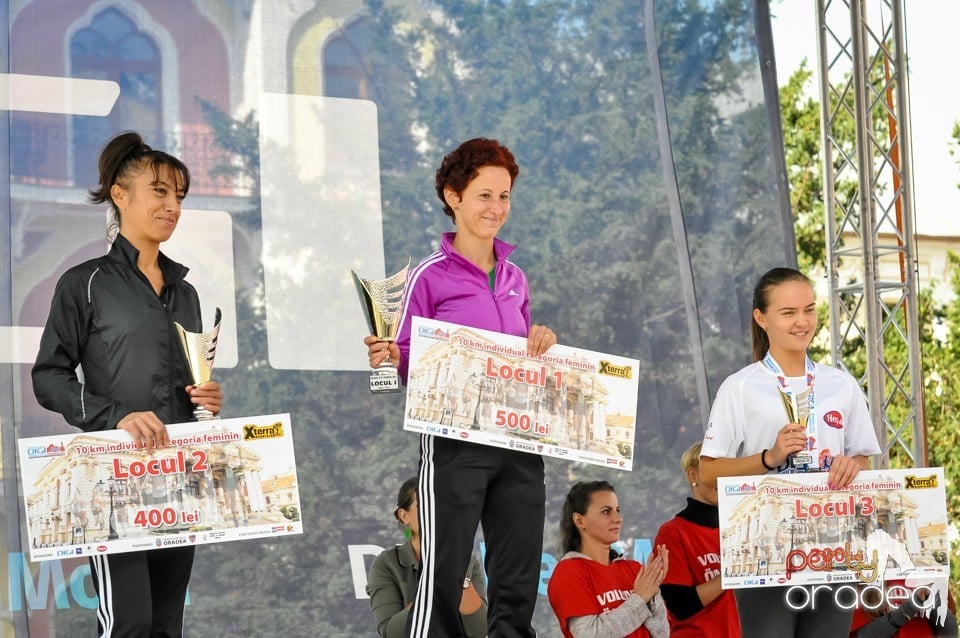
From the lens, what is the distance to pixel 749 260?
489cm

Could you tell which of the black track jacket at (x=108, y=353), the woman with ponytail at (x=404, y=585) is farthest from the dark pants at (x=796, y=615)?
the black track jacket at (x=108, y=353)

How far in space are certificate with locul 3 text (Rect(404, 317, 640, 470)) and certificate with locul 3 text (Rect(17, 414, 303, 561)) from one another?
354mm

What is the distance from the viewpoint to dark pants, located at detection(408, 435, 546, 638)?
112 inches

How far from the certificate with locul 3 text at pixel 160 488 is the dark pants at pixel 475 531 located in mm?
341

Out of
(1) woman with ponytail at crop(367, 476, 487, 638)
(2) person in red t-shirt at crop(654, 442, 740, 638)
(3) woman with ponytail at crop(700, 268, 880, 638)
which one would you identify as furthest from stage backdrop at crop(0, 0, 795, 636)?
(3) woman with ponytail at crop(700, 268, 880, 638)

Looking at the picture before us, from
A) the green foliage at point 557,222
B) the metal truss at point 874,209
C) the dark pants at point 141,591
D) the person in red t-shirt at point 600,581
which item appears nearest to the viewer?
the dark pants at point 141,591

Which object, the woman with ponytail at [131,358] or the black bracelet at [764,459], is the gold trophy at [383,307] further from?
the black bracelet at [764,459]

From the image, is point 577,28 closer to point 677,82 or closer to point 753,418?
point 677,82

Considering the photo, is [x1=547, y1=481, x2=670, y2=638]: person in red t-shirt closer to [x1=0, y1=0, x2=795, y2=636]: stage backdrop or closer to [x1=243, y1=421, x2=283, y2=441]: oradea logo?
[x1=0, y1=0, x2=795, y2=636]: stage backdrop

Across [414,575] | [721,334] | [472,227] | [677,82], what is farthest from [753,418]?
[677,82]

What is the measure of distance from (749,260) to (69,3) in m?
2.83

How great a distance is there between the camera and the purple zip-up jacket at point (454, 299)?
300cm

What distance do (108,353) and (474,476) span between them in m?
0.92

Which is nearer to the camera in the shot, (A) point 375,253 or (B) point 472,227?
(B) point 472,227
